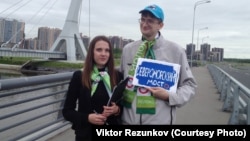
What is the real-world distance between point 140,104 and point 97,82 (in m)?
0.36

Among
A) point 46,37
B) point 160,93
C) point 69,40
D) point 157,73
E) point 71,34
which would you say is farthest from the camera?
point 46,37

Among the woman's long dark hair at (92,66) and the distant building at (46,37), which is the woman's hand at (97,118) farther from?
the distant building at (46,37)

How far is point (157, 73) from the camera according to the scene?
263cm

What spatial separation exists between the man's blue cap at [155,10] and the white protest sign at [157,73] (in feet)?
1.07

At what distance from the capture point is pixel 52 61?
65438 mm

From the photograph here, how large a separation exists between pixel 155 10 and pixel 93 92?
74cm

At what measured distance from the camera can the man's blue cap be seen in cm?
262

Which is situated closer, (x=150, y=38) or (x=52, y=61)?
(x=150, y=38)

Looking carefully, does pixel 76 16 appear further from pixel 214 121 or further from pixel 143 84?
pixel 143 84

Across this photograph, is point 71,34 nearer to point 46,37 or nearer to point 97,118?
point 46,37

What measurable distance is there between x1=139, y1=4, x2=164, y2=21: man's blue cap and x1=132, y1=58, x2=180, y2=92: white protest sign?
1.07 feet

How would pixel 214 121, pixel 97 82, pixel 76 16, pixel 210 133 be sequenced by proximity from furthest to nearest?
pixel 76 16 → pixel 214 121 → pixel 97 82 → pixel 210 133

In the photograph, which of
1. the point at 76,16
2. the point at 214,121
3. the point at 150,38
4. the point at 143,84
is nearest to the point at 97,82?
the point at 143,84

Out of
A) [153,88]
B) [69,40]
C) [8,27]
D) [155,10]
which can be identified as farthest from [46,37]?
[153,88]
